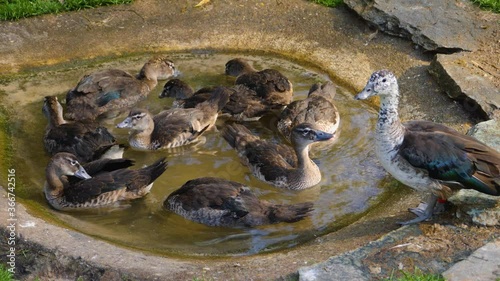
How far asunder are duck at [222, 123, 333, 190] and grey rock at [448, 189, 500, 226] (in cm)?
216

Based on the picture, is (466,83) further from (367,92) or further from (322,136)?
(367,92)

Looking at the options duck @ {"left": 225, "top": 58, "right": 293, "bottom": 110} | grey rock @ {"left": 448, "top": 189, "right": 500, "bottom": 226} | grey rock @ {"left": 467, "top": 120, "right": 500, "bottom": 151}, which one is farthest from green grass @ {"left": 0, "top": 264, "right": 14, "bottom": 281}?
grey rock @ {"left": 467, "top": 120, "right": 500, "bottom": 151}

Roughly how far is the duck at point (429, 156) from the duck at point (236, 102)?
327 cm

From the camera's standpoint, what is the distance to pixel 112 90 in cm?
1206

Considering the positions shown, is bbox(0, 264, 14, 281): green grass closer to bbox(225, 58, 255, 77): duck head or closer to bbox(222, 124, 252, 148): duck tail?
bbox(222, 124, 252, 148): duck tail

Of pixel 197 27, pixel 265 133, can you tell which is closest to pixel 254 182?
pixel 265 133

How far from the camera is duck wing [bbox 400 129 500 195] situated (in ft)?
27.0

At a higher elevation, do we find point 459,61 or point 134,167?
point 459,61

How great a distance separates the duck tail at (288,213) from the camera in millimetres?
9242

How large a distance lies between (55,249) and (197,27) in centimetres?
631

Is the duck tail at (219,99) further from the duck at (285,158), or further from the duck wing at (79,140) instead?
the duck wing at (79,140)

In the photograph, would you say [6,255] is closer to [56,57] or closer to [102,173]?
[102,173]

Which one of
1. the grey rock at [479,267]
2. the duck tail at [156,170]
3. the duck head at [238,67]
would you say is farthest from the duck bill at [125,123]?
the grey rock at [479,267]

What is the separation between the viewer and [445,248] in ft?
26.1
